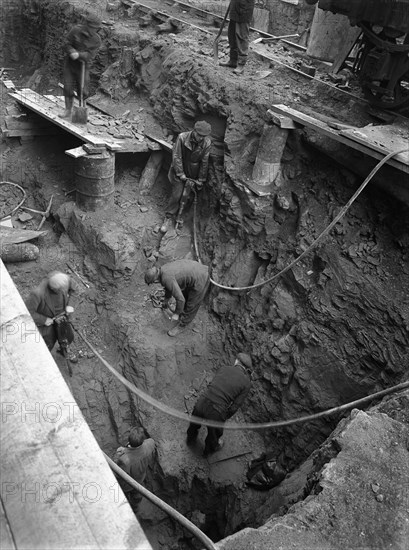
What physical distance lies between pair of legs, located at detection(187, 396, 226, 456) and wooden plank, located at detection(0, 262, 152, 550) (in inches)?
142

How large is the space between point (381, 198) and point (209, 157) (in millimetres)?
2961

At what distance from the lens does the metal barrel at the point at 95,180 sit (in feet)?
25.3

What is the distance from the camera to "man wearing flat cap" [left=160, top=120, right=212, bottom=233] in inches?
280

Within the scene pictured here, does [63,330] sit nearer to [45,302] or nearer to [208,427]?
[45,302]

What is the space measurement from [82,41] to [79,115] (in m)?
1.26

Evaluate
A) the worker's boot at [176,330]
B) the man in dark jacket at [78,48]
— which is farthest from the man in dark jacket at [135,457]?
the man in dark jacket at [78,48]

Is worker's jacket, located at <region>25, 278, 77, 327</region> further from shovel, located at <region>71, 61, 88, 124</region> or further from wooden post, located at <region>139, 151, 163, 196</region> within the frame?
shovel, located at <region>71, 61, 88, 124</region>

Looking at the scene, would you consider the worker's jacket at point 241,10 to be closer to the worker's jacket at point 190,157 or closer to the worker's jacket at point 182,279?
the worker's jacket at point 190,157

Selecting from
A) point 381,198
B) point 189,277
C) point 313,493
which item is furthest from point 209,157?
point 313,493

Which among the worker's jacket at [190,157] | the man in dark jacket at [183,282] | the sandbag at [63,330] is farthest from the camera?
the worker's jacket at [190,157]

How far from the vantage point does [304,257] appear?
6543 millimetres

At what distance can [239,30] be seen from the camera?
8.24 metres

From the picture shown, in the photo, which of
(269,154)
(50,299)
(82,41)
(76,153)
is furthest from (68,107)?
(50,299)

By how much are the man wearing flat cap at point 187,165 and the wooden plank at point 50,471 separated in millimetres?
5636
